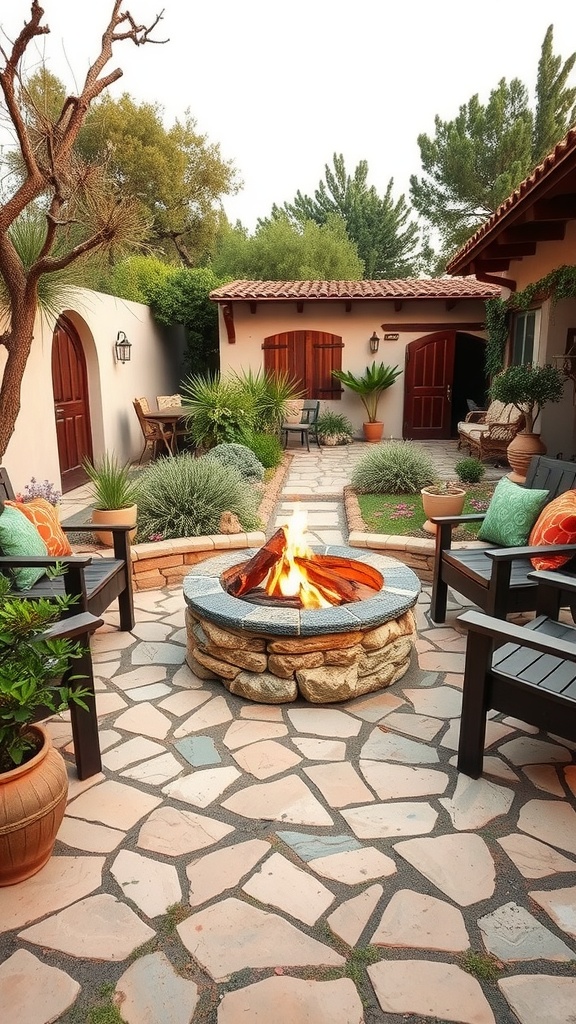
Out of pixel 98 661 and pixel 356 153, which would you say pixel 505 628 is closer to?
pixel 98 661

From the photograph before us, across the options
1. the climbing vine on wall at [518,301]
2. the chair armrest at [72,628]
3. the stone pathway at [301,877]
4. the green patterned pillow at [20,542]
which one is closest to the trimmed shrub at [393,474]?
the climbing vine on wall at [518,301]

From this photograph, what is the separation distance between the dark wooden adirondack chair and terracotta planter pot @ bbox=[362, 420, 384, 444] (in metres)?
7.75

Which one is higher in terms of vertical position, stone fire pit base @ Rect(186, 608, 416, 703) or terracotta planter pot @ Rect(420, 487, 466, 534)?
terracotta planter pot @ Rect(420, 487, 466, 534)

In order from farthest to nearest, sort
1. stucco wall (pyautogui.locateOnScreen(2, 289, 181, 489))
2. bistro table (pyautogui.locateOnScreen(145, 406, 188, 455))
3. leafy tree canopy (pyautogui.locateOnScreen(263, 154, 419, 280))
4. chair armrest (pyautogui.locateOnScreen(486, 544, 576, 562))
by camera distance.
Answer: leafy tree canopy (pyautogui.locateOnScreen(263, 154, 419, 280))
bistro table (pyautogui.locateOnScreen(145, 406, 188, 455))
stucco wall (pyautogui.locateOnScreen(2, 289, 181, 489))
chair armrest (pyautogui.locateOnScreen(486, 544, 576, 562))

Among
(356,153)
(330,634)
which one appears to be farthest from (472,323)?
(356,153)

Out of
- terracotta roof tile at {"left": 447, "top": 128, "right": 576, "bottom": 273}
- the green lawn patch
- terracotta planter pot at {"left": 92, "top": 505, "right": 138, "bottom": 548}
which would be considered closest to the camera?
terracotta roof tile at {"left": 447, "top": 128, "right": 576, "bottom": 273}

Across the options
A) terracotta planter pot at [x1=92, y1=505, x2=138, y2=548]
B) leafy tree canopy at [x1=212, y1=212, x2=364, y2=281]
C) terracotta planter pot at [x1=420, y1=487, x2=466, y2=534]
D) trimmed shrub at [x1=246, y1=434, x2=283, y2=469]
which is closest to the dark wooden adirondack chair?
terracotta planter pot at [x1=420, y1=487, x2=466, y2=534]

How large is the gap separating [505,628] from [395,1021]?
1.16 meters

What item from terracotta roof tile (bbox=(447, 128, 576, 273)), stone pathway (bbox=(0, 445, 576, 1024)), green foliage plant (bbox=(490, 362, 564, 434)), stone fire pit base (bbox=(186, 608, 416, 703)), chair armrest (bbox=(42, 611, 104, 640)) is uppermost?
terracotta roof tile (bbox=(447, 128, 576, 273))

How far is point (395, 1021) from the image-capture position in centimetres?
142

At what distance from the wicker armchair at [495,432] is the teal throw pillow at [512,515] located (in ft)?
15.6

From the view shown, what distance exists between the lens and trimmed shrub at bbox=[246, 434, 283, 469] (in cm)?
804

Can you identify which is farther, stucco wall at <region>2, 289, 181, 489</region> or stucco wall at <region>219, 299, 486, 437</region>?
stucco wall at <region>219, 299, 486, 437</region>

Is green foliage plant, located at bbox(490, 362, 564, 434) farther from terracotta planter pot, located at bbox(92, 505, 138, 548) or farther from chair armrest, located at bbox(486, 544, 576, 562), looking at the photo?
terracotta planter pot, located at bbox(92, 505, 138, 548)
